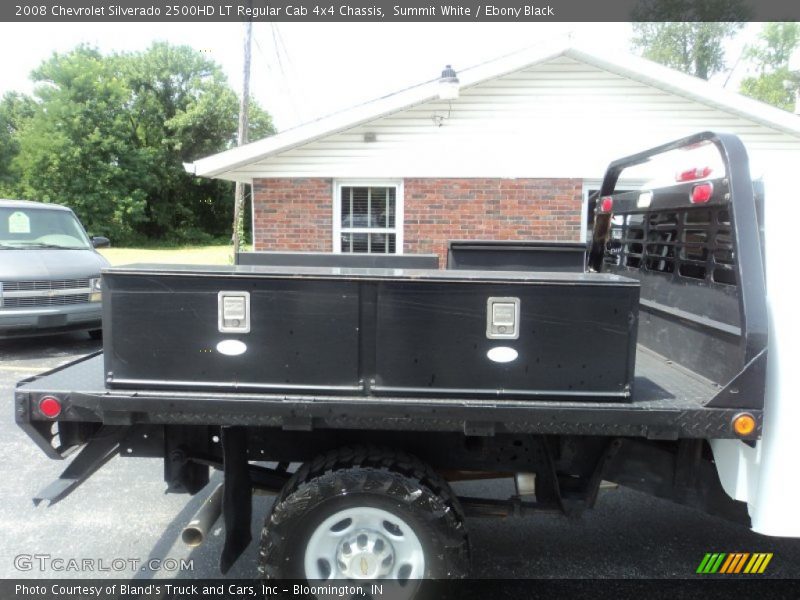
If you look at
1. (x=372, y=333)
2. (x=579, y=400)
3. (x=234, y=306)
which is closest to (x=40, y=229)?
(x=234, y=306)

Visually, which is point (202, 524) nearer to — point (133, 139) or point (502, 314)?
point (502, 314)

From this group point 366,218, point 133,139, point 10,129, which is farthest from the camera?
point 10,129

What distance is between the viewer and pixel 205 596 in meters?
3.07

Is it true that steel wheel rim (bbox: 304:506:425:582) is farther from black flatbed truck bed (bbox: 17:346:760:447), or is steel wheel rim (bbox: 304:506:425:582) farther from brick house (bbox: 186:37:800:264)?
brick house (bbox: 186:37:800:264)

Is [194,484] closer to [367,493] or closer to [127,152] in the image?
[367,493]

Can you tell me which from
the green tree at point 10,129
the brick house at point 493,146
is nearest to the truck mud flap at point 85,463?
the brick house at point 493,146

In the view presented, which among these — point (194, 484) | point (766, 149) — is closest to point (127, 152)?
point (766, 149)

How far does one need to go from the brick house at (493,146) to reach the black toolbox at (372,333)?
7.37 metres

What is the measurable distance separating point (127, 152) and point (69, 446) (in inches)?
1387

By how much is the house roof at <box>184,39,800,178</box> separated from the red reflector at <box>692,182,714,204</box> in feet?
22.3

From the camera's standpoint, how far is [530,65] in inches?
364

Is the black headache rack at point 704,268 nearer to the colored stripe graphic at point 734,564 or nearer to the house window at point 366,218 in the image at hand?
the colored stripe graphic at point 734,564

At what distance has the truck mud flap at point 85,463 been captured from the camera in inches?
101

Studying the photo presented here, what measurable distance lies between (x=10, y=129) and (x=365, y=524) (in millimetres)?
45319
